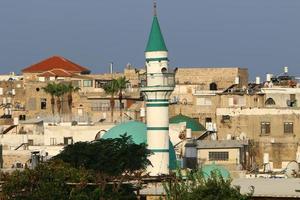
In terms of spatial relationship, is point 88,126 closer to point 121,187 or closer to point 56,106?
point 56,106

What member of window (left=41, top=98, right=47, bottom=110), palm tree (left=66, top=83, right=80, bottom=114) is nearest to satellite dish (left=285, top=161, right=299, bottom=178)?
palm tree (left=66, top=83, right=80, bottom=114)

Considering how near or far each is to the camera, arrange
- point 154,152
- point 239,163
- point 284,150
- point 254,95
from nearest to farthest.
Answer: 1. point 154,152
2. point 239,163
3. point 284,150
4. point 254,95

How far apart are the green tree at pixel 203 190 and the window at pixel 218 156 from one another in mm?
31463

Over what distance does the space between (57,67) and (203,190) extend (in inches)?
3206

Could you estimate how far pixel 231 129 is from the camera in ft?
307

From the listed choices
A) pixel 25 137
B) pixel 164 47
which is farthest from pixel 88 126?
pixel 164 47

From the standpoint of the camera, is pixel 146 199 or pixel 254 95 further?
pixel 254 95

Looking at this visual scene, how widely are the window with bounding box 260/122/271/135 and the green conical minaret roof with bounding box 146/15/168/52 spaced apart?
1734 centimetres

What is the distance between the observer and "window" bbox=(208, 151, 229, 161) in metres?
82.2

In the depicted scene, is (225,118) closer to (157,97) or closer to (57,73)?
(157,97)

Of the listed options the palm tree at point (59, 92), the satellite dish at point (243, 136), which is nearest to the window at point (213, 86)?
the palm tree at point (59, 92)

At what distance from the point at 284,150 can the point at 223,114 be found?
4735mm

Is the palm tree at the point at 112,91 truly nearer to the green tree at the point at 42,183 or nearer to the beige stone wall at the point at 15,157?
the beige stone wall at the point at 15,157

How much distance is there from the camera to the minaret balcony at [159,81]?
73.8 meters
